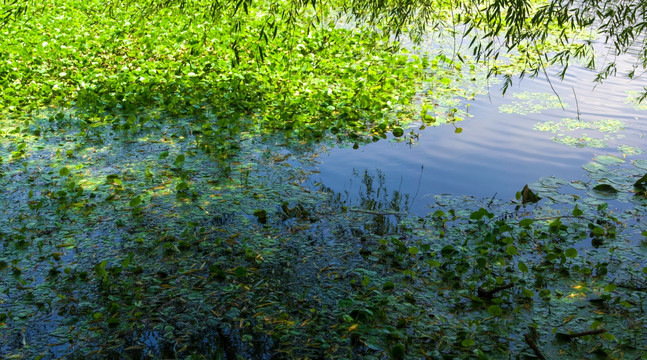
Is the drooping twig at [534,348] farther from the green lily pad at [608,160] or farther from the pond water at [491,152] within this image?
the green lily pad at [608,160]

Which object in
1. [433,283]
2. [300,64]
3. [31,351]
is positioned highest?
[300,64]

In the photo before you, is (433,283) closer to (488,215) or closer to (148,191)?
(488,215)

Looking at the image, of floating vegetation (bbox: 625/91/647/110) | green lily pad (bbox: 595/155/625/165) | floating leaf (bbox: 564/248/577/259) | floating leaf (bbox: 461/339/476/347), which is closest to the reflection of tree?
floating leaf (bbox: 564/248/577/259)

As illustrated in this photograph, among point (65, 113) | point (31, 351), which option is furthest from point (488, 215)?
point (65, 113)

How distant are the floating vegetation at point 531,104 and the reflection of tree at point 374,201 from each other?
3.13m

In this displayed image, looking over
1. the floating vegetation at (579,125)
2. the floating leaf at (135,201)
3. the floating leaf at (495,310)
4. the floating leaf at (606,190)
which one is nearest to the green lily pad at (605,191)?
the floating leaf at (606,190)

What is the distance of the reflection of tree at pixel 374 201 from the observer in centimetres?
499

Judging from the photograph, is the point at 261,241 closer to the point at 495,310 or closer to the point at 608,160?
the point at 495,310

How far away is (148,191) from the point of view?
532 cm

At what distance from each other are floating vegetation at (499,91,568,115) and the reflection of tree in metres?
3.13

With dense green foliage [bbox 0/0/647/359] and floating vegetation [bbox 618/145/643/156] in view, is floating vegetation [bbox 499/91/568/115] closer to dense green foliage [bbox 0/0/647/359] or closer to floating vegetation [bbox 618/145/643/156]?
dense green foliage [bbox 0/0/647/359]

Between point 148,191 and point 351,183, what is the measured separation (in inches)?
74.3

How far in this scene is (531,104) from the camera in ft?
28.0

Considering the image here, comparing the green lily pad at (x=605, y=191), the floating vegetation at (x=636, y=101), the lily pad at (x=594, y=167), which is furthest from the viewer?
the floating vegetation at (x=636, y=101)
